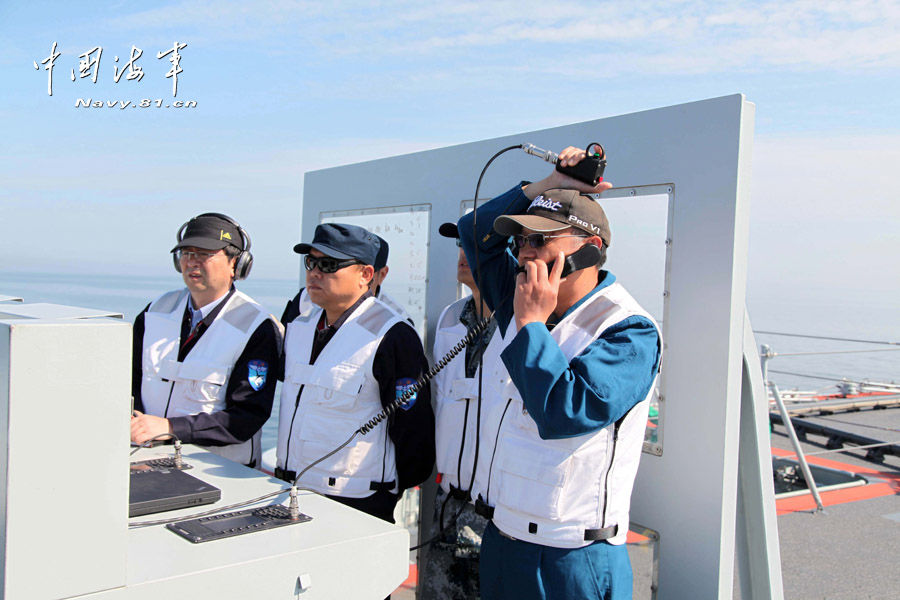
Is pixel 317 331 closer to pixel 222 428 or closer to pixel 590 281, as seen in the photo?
pixel 222 428

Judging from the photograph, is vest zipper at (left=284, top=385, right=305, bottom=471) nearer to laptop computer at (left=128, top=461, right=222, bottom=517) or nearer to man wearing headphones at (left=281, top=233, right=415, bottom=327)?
man wearing headphones at (left=281, top=233, right=415, bottom=327)

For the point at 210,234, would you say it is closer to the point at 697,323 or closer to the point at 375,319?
the point at 375,319

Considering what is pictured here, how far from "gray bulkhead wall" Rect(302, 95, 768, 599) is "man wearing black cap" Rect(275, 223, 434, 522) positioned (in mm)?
937

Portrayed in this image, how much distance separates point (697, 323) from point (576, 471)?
96 cm

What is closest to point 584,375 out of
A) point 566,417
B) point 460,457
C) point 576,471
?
point 566,417

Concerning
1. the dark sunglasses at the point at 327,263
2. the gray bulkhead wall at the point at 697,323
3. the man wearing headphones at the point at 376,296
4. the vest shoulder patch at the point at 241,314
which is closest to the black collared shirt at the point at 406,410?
the dark sunglasses at the point at 327,263

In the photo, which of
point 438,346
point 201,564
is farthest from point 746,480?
point 201,564

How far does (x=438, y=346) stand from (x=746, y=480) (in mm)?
1426

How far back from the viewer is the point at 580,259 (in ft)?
6.91

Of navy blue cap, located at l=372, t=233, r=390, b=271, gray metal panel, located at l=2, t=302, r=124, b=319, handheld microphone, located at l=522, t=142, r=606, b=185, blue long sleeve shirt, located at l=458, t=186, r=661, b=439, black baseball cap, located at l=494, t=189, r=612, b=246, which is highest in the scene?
handheld microphone, located at l=522, t=142, r=606, b=185

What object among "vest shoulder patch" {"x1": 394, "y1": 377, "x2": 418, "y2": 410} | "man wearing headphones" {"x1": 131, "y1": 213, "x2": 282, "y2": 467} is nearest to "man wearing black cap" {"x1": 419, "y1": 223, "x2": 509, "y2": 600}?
"vest shoulder patch" {"x1": 394, "y1": 377, "x2": 418, "y2": 410}

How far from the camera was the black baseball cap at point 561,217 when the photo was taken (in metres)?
2.09

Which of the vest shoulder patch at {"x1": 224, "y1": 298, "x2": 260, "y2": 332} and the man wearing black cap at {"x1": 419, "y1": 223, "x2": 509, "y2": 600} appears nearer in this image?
the man wearing black cap at {"x1": 419, "y1": 223, "x2": 509, "y2": 600}

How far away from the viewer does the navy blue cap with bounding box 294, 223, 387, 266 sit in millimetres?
3039
